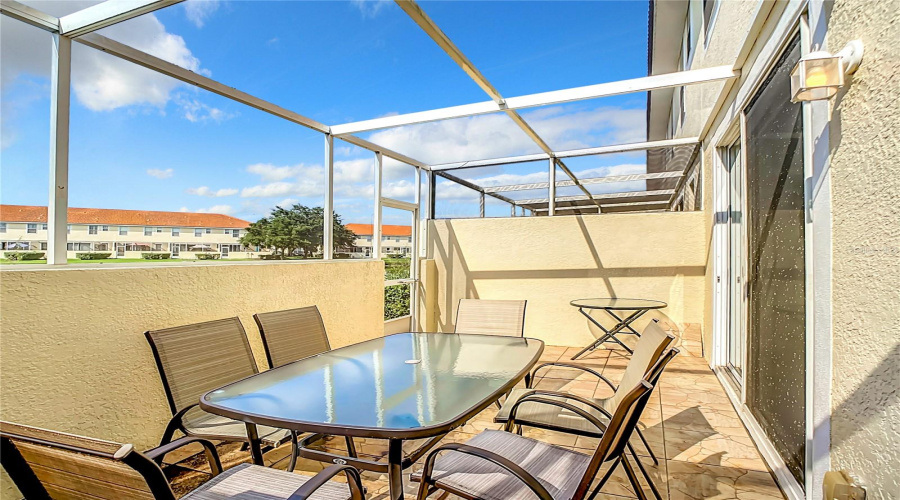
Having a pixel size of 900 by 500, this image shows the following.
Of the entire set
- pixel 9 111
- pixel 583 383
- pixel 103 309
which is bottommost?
pixel 583 383

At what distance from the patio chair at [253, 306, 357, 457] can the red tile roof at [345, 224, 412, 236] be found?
2.24 meters

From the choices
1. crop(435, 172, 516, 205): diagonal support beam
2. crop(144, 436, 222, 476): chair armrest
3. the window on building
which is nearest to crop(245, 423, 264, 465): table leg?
crop(144, 436, 222, 476): chair armrest

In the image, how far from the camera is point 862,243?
1570 mm

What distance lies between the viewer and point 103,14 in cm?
265

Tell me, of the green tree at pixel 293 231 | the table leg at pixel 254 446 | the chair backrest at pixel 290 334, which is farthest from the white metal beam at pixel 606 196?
the table leg at pixel 254 446

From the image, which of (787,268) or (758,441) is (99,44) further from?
(758,441)

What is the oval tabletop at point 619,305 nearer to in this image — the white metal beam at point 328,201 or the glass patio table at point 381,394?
the glass patio table at point 381,394

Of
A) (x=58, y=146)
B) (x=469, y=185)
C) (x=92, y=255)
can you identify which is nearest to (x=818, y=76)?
(x=58, y=146)

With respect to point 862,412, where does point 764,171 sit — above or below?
above

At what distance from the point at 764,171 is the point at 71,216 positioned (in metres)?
4.58

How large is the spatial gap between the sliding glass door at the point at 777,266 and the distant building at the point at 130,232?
4.09 meters

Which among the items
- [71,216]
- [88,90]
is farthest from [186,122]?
[71,216]

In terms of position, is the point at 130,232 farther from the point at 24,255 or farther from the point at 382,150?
the point at 382,150

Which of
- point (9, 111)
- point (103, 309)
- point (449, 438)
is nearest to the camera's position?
point (9, 111)
